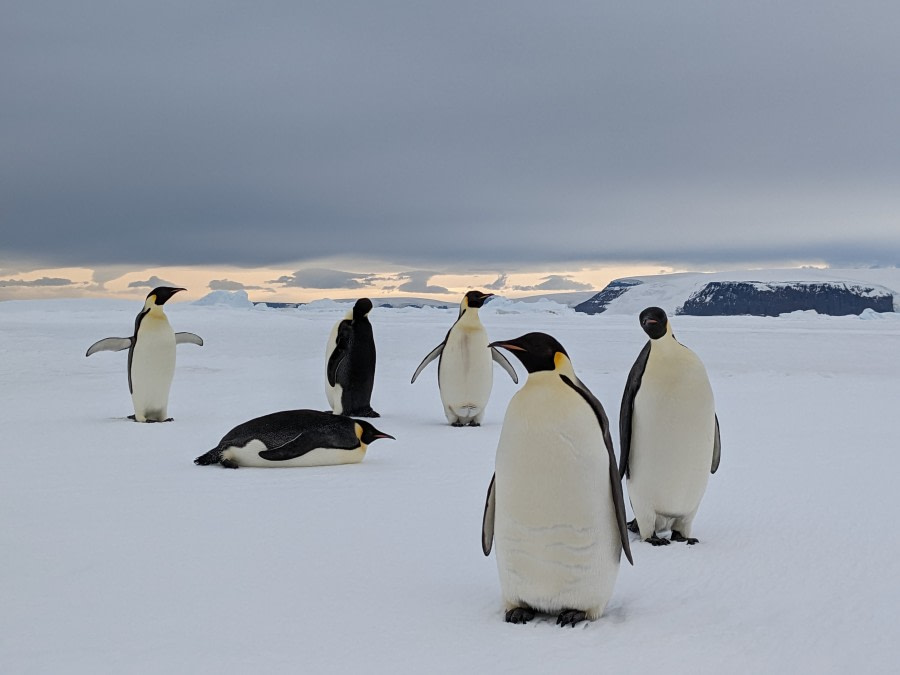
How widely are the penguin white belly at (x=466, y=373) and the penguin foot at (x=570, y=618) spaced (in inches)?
185

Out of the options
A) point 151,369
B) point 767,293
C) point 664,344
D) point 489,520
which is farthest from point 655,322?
point 767,293

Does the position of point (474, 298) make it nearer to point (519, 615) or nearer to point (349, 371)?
point (349, 371)

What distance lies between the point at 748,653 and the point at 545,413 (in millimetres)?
807

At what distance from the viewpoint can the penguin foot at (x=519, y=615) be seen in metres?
2.62

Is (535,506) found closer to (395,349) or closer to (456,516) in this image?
(456,516)

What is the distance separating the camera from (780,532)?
3680 mm

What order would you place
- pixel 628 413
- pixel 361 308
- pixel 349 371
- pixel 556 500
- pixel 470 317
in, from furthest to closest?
1. pixel 361 308
2. pixel 349 371
3. pixel 470 317
4. pixel 628 413
5. pixel 556 500

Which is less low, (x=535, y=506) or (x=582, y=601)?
(x=535, y=506)

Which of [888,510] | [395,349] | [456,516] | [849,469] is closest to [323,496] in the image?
[456,516]

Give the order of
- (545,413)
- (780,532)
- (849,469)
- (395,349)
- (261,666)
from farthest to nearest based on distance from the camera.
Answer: (395,349)
(849,469)
(780,532)
(545,413)
(261,666)

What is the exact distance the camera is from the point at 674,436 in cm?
362

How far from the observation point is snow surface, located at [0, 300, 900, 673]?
2355 millimetres

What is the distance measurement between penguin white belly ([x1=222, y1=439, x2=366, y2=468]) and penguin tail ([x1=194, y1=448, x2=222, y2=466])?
38 millimetres

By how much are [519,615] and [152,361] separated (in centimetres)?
537
